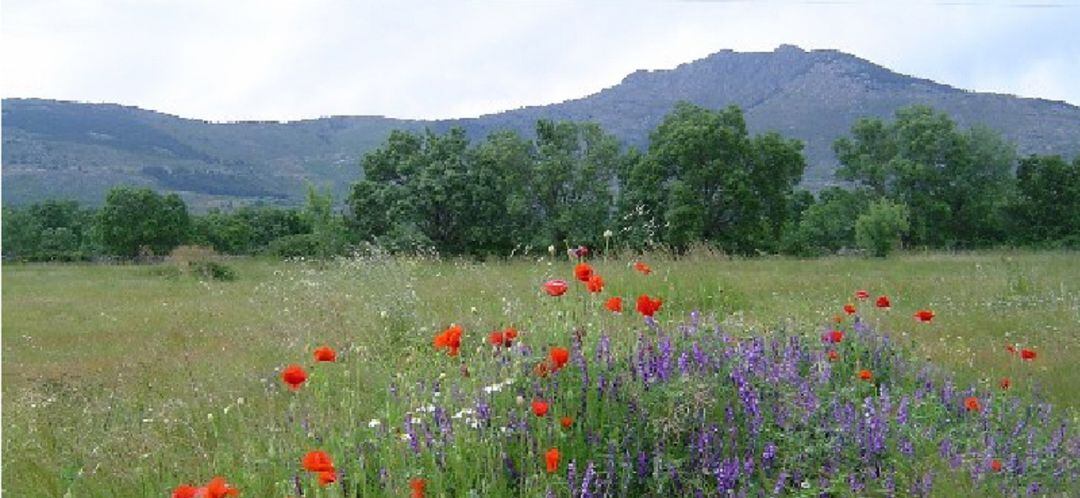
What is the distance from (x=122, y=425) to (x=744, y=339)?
10.7 feet

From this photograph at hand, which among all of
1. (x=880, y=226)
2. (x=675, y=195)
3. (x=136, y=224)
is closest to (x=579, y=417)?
(x=675, y=195)

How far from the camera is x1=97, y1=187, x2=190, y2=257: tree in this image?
4691 centimetres

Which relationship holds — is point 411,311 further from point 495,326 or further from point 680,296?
point 680,296

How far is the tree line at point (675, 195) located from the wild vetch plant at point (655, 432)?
2614 cm

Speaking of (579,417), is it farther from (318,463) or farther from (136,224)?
(136,224)

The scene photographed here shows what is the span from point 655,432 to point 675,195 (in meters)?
36.0

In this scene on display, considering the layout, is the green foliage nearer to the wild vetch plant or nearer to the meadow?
the meadow

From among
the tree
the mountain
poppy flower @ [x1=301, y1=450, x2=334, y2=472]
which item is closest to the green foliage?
the tree

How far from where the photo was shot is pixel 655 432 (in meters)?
3.28

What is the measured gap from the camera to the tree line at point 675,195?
37.9m

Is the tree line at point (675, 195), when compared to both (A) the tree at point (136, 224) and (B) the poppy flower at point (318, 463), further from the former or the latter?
(B) the poppy flower at point (318, 463)

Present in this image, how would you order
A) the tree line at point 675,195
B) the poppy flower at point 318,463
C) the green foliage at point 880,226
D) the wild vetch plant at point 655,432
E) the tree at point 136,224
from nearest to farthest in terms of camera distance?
the poppy flower at point 318,463, the wild vetch plant at point 655,432, the tree line at point 675,195, the green foliage at point 880,226, the tree at point 136,224

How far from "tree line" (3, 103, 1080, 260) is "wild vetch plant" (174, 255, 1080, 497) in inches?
1029

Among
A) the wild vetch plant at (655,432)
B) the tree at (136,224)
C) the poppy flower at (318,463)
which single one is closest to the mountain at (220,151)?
the tree at (136,224)
